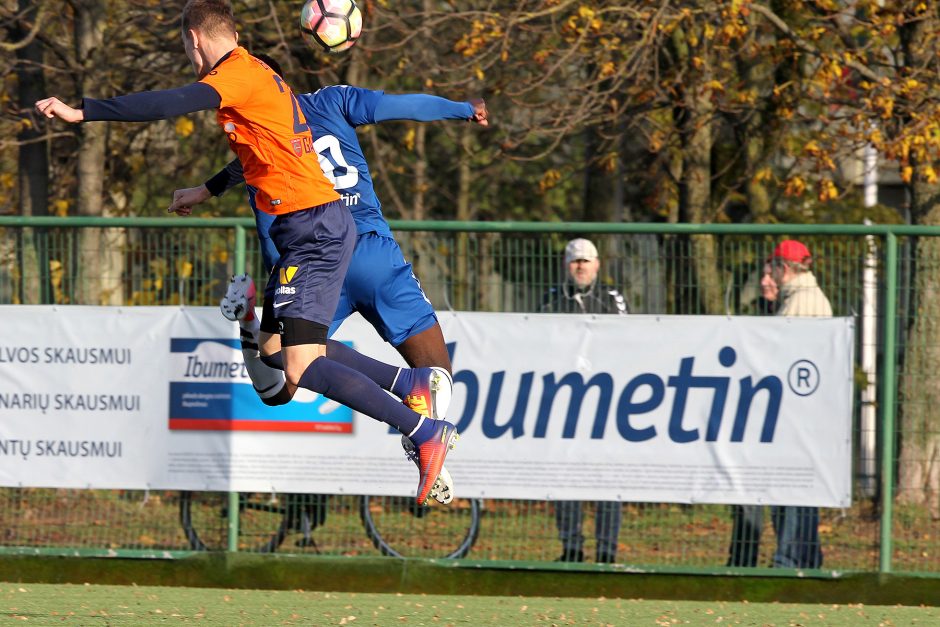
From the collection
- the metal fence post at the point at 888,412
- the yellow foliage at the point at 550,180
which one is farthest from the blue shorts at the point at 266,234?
the yellow foliage at the point at 550,180

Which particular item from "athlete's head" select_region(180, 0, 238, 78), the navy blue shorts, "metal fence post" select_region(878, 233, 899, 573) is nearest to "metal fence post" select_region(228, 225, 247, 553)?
the navy blue shorts

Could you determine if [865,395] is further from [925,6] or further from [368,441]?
[925,6]

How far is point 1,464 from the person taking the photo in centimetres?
810

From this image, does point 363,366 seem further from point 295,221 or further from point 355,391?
point 295,221

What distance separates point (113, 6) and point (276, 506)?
572cm

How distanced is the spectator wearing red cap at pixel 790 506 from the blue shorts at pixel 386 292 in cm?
248

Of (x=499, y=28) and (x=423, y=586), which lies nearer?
(x=423, y=586)

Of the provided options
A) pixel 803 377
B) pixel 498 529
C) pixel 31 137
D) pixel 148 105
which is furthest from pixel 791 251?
pixel 31 137

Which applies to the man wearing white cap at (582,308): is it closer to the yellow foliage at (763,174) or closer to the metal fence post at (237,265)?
the metal fence post at (237,265)

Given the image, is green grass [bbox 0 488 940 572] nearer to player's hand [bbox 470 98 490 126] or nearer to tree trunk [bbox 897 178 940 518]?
tree trunk [bbox 897 178 940 518]

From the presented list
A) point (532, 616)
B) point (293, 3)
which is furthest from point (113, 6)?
point (532, 616)

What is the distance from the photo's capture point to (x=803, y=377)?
7.81 meters

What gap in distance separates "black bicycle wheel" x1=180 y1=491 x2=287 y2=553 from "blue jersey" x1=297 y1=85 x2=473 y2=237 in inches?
94.3

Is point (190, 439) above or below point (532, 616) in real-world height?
above
